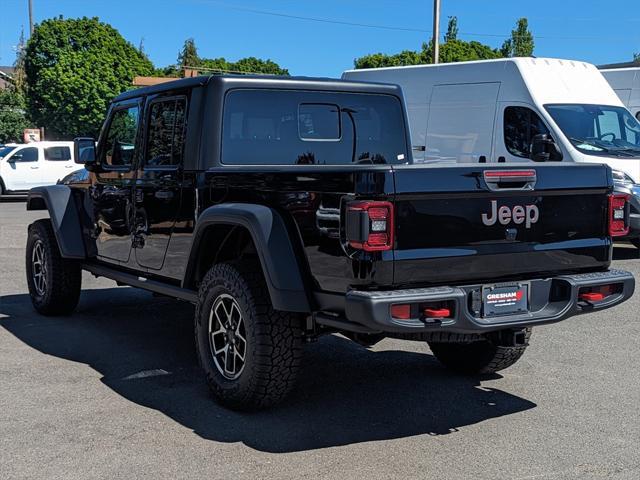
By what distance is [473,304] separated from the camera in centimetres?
429

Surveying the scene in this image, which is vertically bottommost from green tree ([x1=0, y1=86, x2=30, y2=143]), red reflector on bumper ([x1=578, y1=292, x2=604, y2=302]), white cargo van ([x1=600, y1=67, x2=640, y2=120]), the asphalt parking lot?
the asphalt parking lot

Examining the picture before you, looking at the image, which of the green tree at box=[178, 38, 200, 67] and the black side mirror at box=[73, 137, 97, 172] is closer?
the black side mirror at box=[73, 137, 97, 172]

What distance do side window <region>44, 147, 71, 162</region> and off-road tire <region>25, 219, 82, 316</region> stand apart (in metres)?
17.8

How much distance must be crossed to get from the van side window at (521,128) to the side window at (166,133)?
7.15 m

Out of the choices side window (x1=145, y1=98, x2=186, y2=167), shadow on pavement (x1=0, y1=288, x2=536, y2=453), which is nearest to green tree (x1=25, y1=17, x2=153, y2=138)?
shadow on pavement (x1=0, y1=288, x2=536, y2=453)

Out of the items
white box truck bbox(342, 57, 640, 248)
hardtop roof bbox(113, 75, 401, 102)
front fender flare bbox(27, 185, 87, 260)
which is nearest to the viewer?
hardtop roof bbox(113, 75, 401, 102)

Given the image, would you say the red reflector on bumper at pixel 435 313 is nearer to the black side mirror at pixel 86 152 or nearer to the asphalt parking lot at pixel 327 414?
the asphalt parking lot at pixel 327 414

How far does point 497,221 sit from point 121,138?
347 cm

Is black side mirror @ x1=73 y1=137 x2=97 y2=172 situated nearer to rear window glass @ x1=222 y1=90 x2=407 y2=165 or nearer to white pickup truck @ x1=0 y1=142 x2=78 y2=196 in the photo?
rear window glass @ x1=222 y1=90 x2=407 y2=165

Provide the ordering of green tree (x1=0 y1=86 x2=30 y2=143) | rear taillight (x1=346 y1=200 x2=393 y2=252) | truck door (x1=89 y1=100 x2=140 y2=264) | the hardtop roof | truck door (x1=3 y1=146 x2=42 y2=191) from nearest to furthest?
rear taillight (x1=346 y1=200 x2=393 y2=252), the hardtop roof, truck door (x1=89 y1=100 x2=140 y2=264), truck door (x1=3 y1=146 x2=42 y2=191), green tree (x1=0 y1=86 x2=30 y2=143)

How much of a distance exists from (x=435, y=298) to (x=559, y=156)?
7.93 meters

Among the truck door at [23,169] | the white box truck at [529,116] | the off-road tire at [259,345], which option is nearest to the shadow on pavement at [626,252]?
the white box truck at [529,116]

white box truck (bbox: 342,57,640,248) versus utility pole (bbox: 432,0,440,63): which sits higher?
utility pole (bbox: 432,0,440,63)

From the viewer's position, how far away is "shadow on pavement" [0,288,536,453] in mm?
4676
